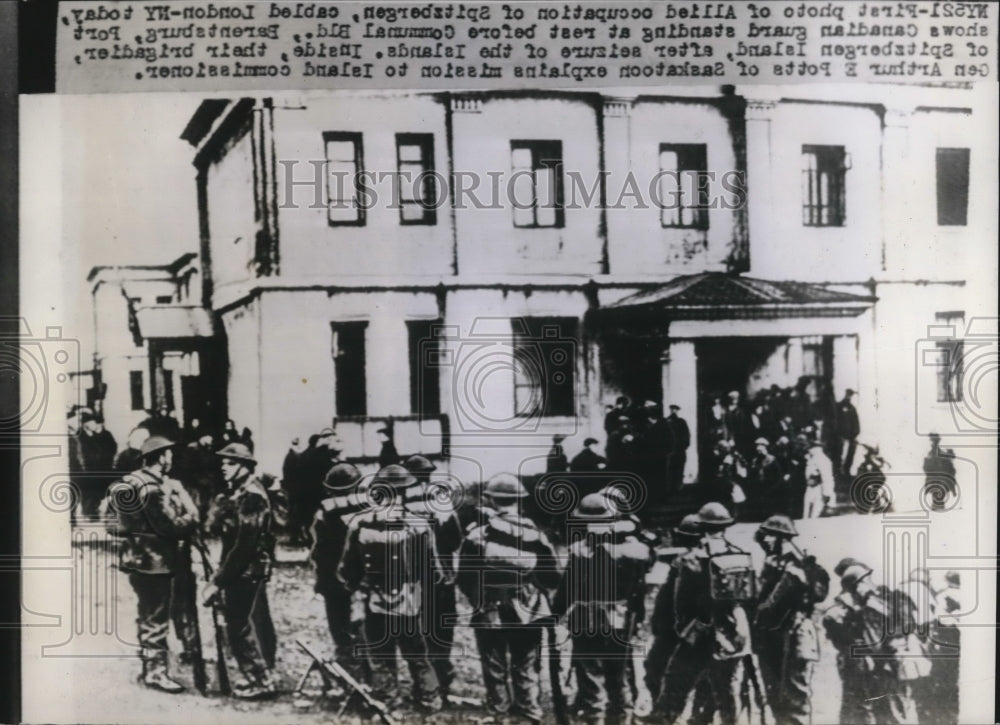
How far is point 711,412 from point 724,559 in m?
0.67

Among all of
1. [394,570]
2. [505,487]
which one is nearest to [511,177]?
[505,487]

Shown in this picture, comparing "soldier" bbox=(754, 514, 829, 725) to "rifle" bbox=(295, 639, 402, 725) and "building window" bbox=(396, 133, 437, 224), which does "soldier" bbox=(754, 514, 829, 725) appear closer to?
"rifle" bbox=(295, 639, 402, 725)

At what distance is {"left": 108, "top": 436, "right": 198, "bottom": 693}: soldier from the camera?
322 centimetres

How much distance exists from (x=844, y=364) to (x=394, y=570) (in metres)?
2.27

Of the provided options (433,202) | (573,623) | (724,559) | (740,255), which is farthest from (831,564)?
(433,202)

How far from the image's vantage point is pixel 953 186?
3207 mm

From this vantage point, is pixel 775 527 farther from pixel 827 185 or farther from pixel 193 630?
pixel 193 630

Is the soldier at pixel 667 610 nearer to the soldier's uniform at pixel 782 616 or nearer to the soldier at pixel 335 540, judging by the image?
the soldier's uniform at pixel 782 616

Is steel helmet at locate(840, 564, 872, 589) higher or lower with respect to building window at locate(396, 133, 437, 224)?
lower

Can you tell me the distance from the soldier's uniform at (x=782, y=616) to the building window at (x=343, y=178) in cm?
237

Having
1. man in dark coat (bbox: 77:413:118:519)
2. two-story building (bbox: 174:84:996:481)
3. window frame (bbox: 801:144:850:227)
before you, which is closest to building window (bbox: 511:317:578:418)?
two-story building (bbox: 174:84:996:481)

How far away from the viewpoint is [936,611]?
3.26m

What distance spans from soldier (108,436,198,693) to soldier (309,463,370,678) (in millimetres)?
→ 594

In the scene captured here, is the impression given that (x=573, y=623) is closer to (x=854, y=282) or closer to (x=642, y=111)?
(x=854, y=282)
